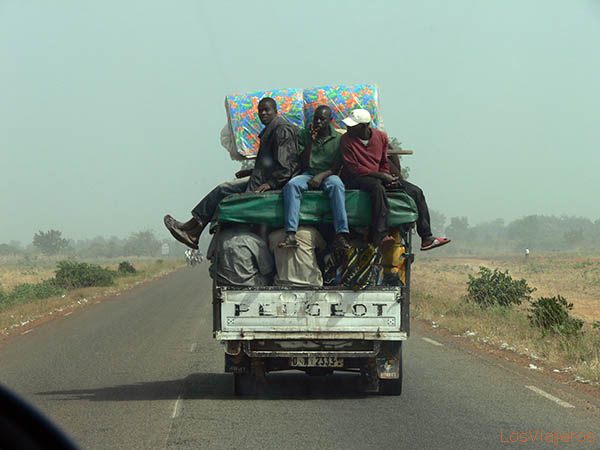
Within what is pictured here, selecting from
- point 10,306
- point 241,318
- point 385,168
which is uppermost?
point 385,168

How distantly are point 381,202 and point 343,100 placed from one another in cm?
196

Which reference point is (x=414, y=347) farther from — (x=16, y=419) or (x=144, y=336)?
(x=16, y=419)

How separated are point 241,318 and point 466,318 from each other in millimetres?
11444

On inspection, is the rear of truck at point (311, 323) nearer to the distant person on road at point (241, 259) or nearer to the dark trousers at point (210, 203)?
the distant person on road at point (241, 259)

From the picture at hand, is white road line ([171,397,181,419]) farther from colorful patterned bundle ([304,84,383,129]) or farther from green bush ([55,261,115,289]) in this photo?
green bush ([55,261,115,289])

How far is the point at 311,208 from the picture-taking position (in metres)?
10.2

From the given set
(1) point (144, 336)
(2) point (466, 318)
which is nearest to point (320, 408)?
(1) point (144, 336)

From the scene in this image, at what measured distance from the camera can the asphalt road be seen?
8.02 meters

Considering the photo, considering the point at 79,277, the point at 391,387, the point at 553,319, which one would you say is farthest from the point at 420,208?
the point at 79,277

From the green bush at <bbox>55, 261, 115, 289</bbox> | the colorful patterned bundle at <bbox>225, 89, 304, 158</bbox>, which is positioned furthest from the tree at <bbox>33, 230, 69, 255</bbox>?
the colorful patterned bundle at <bbox>225, 89, 304, 158</bbox>

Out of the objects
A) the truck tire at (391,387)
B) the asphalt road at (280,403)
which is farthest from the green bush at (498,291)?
the truck tire at (391,387)

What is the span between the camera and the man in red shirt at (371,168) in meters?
10.2

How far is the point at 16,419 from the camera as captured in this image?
2.75m

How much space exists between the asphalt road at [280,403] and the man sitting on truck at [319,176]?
6.25ft
